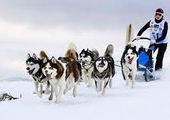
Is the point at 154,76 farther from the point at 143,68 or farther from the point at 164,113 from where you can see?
the point at 164,113

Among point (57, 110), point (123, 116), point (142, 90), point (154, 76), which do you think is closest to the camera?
point (123, 116)

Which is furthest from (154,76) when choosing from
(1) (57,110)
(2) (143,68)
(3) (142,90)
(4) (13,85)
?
(1) (57,110)

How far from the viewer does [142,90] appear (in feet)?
65.0

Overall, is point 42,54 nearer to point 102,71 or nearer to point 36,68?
point 36,68

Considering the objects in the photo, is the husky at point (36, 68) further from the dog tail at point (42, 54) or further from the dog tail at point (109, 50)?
the dog tail at point (109, 50)

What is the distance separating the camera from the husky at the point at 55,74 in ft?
57.5

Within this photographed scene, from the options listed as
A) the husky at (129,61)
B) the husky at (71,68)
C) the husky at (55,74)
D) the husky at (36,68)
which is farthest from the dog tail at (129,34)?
the husky at (55,74)

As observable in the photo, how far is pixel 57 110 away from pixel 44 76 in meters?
1.90

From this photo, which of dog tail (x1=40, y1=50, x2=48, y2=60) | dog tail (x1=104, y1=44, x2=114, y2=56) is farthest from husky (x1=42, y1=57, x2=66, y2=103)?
dog tail (x1=104, y1=44, x2=114, y2=56)

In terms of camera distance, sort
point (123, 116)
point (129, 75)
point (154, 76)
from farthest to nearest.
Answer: point (154, 76)
point (129, 75)
point (123, 116)

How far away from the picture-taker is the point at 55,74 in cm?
1756

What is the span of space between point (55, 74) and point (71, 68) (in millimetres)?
1206

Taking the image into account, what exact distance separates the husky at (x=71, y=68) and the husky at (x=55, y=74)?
0.53 m

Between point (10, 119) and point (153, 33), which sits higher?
point (153, 33)
